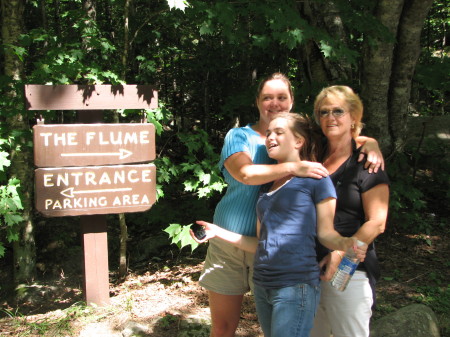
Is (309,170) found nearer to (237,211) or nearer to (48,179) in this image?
(237,211)

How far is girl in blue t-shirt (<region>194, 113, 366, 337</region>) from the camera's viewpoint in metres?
1.89

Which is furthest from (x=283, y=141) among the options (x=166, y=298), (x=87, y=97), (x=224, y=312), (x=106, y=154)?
(x=166, y=298)

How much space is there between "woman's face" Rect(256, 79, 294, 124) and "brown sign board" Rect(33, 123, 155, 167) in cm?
149

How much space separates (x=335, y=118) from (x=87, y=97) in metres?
2.25

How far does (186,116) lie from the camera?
8.96m

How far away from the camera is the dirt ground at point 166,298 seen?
3.50 m

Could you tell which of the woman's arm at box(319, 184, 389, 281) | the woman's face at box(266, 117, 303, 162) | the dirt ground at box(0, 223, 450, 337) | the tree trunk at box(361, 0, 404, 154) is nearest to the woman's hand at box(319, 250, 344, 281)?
the woman's arm at box(319, 184, 389, 281)

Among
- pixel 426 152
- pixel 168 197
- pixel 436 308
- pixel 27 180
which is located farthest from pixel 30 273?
pixel 426 152

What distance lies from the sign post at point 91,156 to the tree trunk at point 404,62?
10.5 feet

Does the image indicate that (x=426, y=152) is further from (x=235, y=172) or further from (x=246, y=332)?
(x=235, y=172)

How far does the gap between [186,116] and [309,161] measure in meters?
7.03

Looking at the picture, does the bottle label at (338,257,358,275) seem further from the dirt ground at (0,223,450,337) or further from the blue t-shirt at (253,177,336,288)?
the dirt ground at (0,223,450,337)

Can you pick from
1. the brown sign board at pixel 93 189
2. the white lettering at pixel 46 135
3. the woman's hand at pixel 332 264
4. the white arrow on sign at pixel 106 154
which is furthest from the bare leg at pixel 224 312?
the white lettering at pixel 46 135

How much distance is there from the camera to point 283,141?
2115mm
